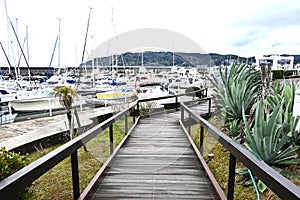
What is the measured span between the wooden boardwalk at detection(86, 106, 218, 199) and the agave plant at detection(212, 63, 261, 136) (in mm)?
1007

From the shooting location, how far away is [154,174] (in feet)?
9.48

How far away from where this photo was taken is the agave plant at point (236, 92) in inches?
151

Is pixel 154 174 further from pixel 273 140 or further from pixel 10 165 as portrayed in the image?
pixel 10 165

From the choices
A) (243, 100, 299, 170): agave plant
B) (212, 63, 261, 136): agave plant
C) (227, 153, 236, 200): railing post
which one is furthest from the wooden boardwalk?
(212, 63, 261, 136): agave plant

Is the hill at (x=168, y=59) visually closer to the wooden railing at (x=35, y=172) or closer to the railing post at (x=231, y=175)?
the wooden railing at (x=35, y=172)

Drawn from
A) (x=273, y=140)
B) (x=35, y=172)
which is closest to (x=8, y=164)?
(x=35, y=172)

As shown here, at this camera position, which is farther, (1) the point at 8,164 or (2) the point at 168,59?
(2) the point at 168,59

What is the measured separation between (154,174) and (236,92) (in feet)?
6.99

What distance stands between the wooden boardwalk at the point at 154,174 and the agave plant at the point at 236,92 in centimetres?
101

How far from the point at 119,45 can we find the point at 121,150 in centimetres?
206

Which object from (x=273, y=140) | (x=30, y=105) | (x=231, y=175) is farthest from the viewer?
(x=30, y=105)

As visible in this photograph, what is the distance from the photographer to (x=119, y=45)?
4.25 metres

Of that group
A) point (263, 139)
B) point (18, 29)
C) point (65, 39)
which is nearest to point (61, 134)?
point (263, 139)

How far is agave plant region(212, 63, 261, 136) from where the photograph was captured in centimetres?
383
